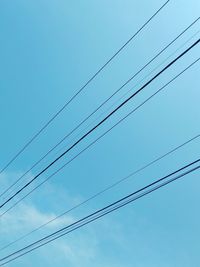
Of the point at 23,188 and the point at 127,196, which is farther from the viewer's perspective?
the point at 23,188

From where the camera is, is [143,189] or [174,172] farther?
[143,189]

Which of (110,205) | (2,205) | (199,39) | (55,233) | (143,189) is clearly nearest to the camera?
(199,39)

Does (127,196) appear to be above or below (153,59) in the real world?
below

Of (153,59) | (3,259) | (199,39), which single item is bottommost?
(3,259)

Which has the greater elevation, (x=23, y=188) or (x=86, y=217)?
(x=23, y=188)

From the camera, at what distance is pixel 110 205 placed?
28.7 feet

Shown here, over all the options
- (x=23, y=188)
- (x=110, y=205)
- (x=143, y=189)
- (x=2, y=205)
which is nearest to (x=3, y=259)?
(x=2, y=205)

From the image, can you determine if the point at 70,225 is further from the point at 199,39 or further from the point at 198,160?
the point at 199,39

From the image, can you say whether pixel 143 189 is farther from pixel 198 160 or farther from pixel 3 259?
pixel 3 259

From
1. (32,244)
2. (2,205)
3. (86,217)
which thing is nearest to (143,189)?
(86,217)

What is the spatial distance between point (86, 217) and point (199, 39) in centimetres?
593

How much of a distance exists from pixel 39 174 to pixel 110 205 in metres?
2.77

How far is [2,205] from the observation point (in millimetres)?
14102

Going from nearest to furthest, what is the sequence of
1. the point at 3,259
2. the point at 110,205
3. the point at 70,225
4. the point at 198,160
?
the point at 198,160, the point at 110,205, the point at 70,225, the point at 3,259
